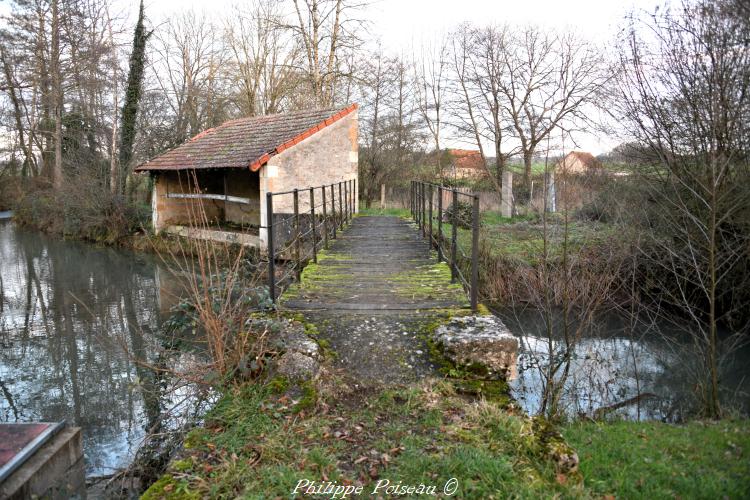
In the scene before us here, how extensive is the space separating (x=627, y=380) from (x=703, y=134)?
11.8ft

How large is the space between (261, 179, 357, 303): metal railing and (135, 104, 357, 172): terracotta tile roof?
4.31 ft

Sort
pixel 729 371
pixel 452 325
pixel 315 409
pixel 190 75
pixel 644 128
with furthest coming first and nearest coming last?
pixel 190 75
pixel 644 128
pixel 729 371
pixel 452 325
pixel 315 409

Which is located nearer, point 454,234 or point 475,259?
point 475,259

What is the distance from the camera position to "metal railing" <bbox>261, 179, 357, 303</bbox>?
671 cm

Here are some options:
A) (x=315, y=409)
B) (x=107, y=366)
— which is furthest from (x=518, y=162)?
(x=315, y=409)

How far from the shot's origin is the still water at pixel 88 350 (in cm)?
520

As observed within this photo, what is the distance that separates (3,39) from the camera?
17.5 m

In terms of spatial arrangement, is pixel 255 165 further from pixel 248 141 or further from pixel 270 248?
pixel 270 248

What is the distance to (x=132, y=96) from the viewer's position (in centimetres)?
1967

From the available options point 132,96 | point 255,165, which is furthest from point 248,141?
point 132,96

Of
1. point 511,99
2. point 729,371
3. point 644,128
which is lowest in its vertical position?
point 729,371

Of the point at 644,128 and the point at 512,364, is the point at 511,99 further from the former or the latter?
the point at 512,364

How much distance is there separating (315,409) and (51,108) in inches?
895

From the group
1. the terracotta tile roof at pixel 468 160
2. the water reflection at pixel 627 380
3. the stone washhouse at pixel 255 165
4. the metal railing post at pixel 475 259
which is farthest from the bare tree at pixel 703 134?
the terracotta tile roof at pixel 468 160
